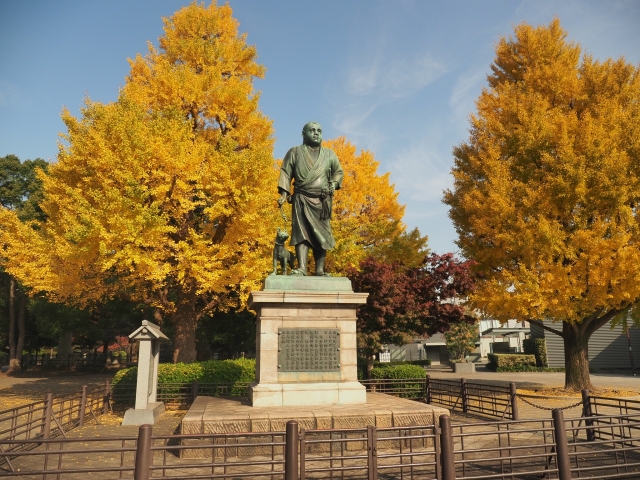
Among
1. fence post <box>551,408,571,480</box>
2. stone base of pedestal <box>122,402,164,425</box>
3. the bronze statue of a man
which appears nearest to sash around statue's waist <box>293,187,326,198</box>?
the bronze statue of a man

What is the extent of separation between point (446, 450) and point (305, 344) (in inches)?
159

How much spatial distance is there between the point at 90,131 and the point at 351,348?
11464 mm

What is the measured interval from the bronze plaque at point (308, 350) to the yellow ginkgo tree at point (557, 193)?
857 cm

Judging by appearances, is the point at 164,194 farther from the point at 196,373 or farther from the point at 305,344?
the point at 305,344

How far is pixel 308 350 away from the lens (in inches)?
346

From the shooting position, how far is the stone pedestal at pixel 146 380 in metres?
11.7

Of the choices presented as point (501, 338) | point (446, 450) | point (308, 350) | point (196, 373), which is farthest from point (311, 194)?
point (501, 338)

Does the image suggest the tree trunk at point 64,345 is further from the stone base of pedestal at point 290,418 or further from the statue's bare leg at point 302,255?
the statue's bare leg at point 302,255

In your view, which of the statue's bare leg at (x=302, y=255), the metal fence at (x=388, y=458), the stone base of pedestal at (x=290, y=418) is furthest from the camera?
the statue's bare leg at (x=302, y=255)

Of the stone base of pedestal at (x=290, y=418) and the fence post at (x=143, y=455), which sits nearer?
the fence post at (x=143, y=455)

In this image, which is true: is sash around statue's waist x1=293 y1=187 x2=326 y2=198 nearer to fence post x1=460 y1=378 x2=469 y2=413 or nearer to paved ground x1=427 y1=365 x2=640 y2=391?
fence post x1=460 y1=378 x2=469 y2=413

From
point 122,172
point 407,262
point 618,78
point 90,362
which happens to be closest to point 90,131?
point 122,172

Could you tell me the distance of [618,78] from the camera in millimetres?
16922

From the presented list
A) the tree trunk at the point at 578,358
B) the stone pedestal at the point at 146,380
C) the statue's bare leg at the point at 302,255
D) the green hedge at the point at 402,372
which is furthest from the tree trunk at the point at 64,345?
the tree trunk at the point at 578,358
